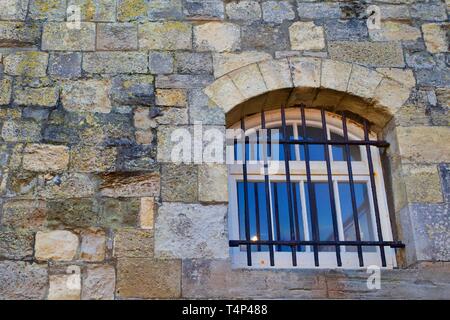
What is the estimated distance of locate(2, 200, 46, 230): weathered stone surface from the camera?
3688 millimetres

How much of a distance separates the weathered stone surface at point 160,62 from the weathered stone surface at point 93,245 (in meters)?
1.16

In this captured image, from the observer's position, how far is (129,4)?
175 inches

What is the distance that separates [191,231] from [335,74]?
146 cm

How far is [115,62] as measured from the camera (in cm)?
420

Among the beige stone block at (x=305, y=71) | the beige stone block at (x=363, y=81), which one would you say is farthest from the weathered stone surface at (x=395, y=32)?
the beige stone block at (x=305, y=71)

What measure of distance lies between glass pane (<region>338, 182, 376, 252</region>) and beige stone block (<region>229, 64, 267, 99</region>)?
832 millimetres

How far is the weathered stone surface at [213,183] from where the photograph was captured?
12.4 feet

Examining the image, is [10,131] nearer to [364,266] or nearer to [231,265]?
[231,265]

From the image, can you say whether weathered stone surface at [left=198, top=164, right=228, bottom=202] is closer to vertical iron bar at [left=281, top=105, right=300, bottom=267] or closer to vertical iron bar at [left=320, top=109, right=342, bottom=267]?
vertical iron bar at [left=281, top=105, right=300, bottom=267]

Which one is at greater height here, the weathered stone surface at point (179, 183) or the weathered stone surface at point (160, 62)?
the weathered stone surface at point (160, 62)

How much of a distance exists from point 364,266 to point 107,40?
2.25m

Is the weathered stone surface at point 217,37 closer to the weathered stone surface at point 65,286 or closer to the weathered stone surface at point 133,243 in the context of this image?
the weathered stone surface at point 133,243

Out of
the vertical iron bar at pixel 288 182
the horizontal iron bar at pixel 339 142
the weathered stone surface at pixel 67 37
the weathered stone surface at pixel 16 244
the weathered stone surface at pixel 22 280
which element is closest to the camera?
the weathered stone surface at pixel 22 280

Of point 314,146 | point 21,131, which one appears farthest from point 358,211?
point 21,131
